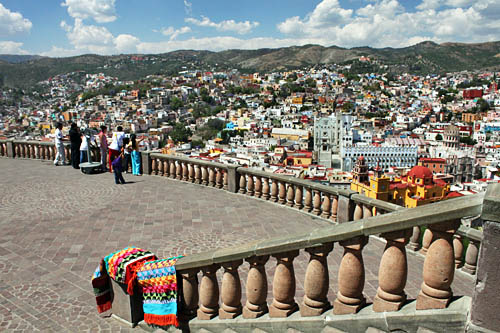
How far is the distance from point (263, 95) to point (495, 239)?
506 ft

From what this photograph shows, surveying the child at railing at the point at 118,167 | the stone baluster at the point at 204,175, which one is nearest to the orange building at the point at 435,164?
the stone baluster at the point at 204,175

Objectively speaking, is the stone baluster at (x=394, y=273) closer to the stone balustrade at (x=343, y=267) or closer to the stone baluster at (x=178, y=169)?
the stone balustrade at (x=343, y=267)

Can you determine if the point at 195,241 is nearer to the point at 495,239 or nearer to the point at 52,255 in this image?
the point at 52,255

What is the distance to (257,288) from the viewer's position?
3.16m

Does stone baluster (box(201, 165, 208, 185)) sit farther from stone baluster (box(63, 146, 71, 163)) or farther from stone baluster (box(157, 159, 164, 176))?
stone baluster (box(63, 146, 71, 163))

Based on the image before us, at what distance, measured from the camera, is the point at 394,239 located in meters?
2.50

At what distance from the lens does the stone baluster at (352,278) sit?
2658 mm

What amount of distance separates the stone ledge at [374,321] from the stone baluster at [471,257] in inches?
94.6

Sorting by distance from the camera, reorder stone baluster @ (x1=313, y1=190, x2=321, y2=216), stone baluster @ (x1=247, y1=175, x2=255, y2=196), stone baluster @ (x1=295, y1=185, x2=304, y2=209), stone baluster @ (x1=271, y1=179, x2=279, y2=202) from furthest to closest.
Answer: stone baluster @ (x1=247, y1=175, x2=255, y2=196), stone baluster @ (x1=271, y1=179, x2=279, y2=202), stone baluster @ (x1=295, y1=185, x2=304, y2=209), stone baluster @ (x1=313, y1=190, x2=321, y2=216)

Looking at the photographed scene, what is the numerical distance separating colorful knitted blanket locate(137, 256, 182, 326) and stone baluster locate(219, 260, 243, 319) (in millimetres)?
560

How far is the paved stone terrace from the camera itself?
14.2 feet

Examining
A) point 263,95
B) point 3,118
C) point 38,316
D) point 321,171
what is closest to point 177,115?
point 263,95

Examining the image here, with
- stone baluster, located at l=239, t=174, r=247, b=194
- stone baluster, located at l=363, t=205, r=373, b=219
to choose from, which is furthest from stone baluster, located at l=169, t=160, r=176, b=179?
stone baluster, located at l=363, t=205, r=373, b=219

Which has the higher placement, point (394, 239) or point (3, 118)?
point (394, 239)
